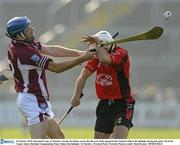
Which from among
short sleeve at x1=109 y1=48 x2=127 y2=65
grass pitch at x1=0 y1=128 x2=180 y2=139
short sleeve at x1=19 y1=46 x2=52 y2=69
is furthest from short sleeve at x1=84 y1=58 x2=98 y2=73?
grass pitch at x1=0 y1=128 x2=180 y2=139

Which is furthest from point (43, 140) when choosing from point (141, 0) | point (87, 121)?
point (141, 0)

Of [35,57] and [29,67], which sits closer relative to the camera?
[35,57]

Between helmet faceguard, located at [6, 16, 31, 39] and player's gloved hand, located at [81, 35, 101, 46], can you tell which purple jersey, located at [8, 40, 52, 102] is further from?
player's gloved hand, located at [81, 35, 101, 46]

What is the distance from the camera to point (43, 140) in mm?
13320

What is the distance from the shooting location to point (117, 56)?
14703 millimetres

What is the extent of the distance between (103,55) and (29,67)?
3.68ft

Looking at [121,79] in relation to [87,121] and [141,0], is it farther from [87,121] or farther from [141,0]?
[141,0]

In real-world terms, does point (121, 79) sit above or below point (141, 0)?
below

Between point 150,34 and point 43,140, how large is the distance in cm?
238

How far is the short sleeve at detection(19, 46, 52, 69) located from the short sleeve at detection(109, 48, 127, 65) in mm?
1082

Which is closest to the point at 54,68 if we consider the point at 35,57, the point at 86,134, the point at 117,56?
the point at 35,57

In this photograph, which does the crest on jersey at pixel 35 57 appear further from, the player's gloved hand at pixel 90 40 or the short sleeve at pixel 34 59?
the player's gloved hand at pixel 90 40

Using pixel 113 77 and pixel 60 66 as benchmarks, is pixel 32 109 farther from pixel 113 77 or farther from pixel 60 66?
pixel 113 77

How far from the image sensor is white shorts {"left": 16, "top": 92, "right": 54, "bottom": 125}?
14219mm
